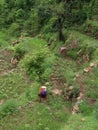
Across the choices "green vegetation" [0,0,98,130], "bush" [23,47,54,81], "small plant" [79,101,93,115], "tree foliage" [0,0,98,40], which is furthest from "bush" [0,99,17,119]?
"tree foliage" [0,0,98,40]

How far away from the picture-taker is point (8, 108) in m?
18.1

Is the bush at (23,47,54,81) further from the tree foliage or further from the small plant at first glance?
the tree foliage

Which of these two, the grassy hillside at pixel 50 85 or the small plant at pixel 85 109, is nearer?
the grassy hillside at pixel 50 85

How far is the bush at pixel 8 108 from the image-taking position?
17855 millimetres

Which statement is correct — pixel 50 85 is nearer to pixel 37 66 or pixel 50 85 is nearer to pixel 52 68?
pixel 37 66

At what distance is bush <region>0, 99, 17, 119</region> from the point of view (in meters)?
17.9

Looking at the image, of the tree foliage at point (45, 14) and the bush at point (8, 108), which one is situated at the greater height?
the tree foliage at point (45, 14)

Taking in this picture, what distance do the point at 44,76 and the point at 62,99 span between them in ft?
7.20

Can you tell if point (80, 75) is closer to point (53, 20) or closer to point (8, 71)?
point (8, 71)

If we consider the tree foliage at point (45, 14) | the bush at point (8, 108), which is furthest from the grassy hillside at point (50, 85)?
the tree foliage at point (45, 14)

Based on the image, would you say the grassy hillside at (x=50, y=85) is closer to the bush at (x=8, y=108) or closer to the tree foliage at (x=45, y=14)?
the bush at (x=8, y=108)

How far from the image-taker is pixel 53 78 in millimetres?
21000

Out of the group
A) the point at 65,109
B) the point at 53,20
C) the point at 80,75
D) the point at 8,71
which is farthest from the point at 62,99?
the point at 53,20

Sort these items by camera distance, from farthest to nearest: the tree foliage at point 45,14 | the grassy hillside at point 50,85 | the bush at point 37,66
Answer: the tree foliage at point 45,14, the bush at point 37,66, the grassy hillside at point 50,85
